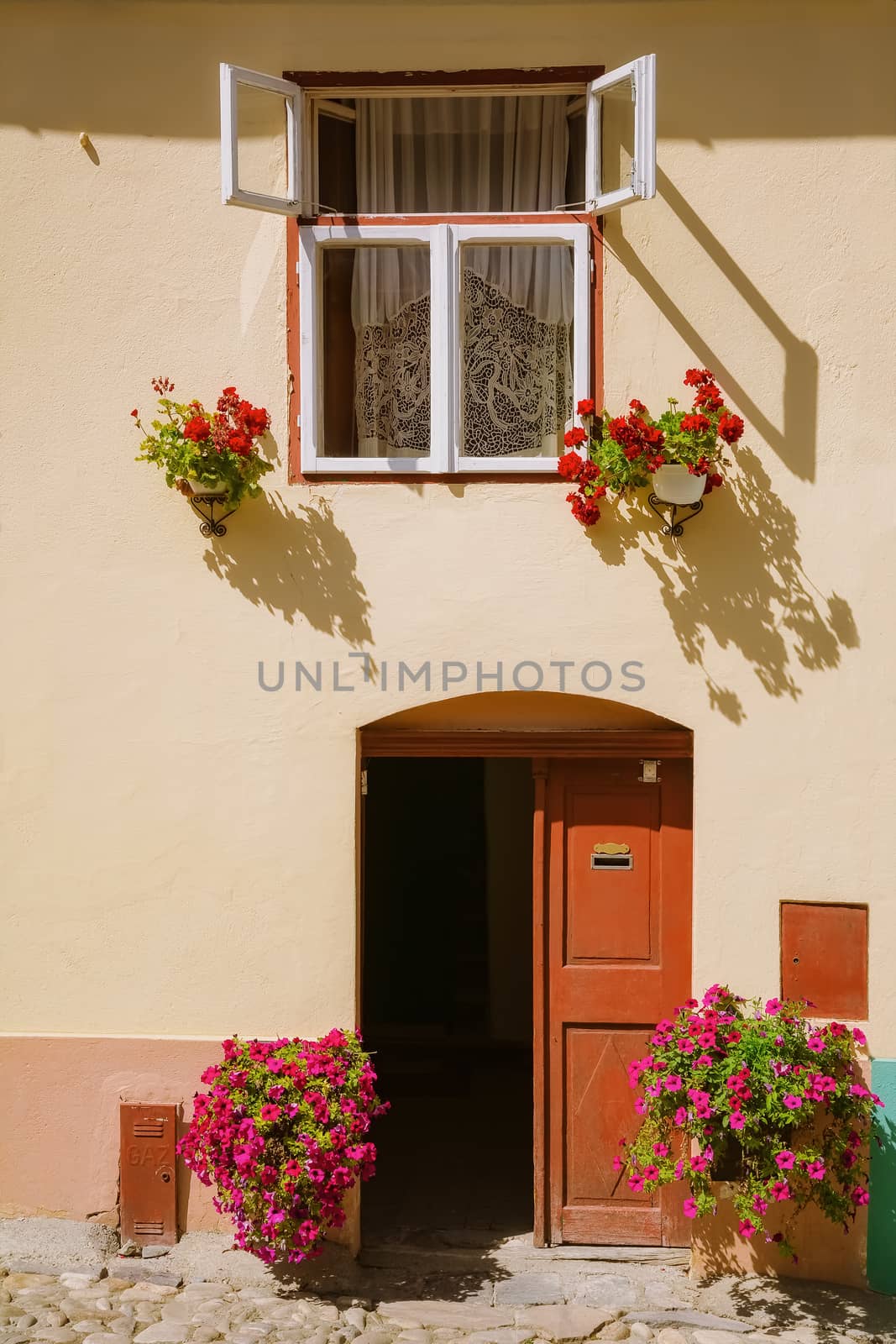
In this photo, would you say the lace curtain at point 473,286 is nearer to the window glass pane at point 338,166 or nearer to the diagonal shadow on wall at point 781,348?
the window glass pane at point 338,166

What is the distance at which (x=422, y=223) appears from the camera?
5.86 m

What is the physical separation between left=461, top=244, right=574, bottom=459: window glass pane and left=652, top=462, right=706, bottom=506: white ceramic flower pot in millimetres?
635

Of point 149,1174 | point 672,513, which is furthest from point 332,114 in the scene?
point 149,1174

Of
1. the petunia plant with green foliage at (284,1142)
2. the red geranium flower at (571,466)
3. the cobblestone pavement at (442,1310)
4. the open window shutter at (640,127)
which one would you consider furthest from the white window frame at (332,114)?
the cobblestone pavement at (442,1310)

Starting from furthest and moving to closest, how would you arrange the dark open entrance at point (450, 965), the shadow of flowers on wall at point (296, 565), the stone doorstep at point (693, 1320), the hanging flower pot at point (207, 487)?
the dark open entrance at point (450, 965), the shadow of flowers on wall at point (296, 565), the hanging flower pot at point (207, 487), the stone doorstep at point (693, 1320)

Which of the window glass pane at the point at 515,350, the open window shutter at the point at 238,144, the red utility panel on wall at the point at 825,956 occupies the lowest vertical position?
the red utility panel on wall at the point at 825,956

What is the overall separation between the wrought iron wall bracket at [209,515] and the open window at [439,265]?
1.37ft

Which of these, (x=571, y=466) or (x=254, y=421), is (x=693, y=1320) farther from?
(x=254, y=421)

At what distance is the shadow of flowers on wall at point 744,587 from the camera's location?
5.71 metres

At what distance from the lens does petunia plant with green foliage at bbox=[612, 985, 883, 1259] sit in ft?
16.9

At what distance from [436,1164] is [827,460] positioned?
4.44 metres

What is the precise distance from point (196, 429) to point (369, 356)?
1.03 m

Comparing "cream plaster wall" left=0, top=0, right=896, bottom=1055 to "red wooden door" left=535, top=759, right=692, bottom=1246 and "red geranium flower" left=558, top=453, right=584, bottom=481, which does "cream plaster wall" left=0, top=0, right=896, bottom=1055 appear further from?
"red wooden door" left=535, top=759, right=692, bottom=1246

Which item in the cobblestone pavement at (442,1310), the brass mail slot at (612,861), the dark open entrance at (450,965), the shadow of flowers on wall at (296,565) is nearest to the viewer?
the cobblestone pavement at (442,1310)
